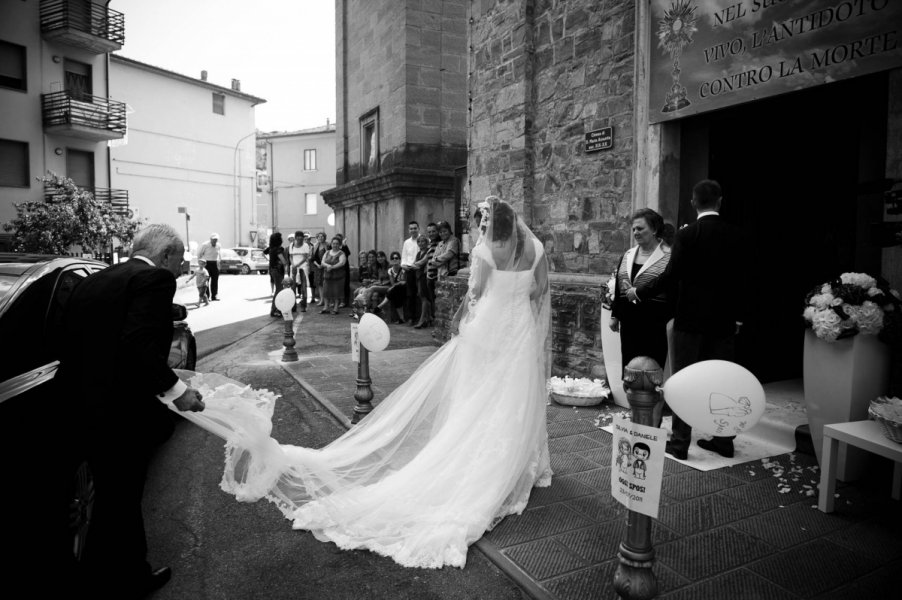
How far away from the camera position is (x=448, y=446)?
4035 mm

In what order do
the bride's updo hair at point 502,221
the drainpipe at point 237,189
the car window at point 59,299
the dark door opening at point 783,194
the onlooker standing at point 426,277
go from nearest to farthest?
the car window at point 59,299, the bride's updo hair at point 502,221, the dark door opening at point 783,194, the onlooker standing at point 426,277, the drainpipe at point 237,189

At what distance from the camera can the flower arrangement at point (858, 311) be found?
4055 mm

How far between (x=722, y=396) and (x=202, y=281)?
16783 mm

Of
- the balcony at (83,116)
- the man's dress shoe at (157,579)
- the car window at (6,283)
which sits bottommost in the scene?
the man's dress shoe at (157,579)

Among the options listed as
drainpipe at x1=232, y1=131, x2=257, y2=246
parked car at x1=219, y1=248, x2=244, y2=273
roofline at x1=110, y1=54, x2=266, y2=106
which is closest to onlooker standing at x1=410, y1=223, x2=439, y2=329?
parked car at x1=219, y1=248, x2=244, y2=273

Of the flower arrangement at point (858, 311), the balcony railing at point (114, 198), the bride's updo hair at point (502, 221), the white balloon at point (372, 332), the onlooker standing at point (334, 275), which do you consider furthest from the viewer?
the balcony railing at point (114, 198)

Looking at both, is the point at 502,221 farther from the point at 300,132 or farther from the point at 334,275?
the point at 300,132

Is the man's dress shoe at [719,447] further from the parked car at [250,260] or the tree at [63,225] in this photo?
the parked car at [250,260]

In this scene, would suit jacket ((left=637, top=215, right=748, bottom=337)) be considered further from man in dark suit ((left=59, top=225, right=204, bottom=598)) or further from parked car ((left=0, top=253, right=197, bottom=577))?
parked car ((left=0, top=253, right=197, bottom=577))

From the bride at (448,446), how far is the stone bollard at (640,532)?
0.93 m

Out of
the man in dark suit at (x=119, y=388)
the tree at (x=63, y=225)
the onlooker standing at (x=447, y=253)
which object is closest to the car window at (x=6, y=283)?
the man in dark suit at (x=119, y=388)

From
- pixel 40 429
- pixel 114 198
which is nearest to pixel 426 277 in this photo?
pixel 40 429

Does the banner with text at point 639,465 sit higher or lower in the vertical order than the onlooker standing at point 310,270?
lower

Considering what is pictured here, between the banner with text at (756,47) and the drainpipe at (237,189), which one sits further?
the drainpipe at (237,189)
